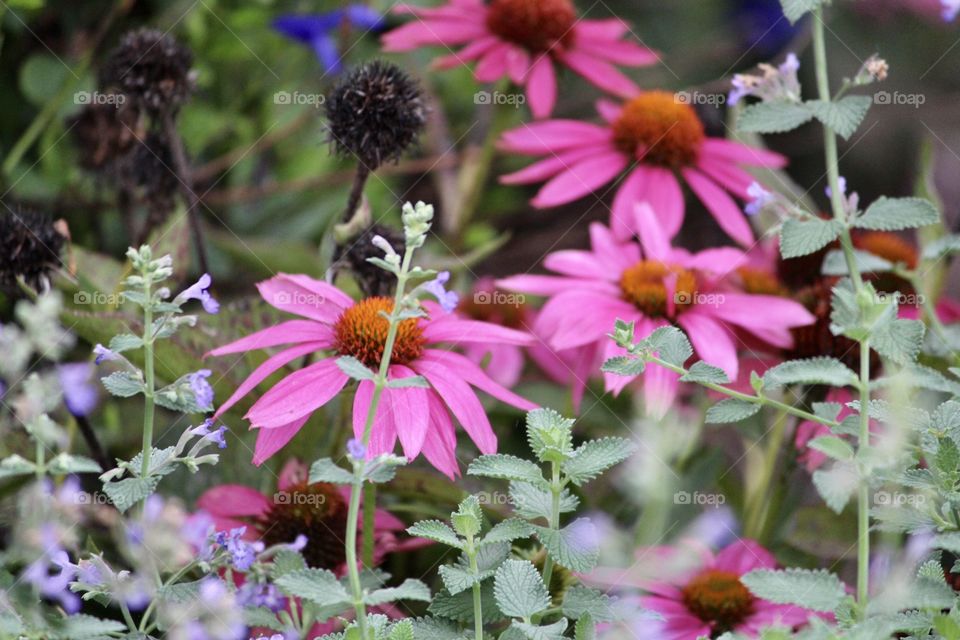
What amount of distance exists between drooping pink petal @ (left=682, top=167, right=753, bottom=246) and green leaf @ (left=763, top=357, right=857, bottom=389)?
476mm

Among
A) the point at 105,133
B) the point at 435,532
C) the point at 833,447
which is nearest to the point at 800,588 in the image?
the point at 833,447

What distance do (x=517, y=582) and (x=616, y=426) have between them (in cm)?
55

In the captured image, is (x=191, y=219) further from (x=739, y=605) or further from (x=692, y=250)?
(x=692, y=250)

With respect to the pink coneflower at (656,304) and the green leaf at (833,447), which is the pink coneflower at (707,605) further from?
the green leaf at (833,447)

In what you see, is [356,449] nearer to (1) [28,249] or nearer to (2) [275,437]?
(2) [275,437]

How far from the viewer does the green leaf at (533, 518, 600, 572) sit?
2.14 ft

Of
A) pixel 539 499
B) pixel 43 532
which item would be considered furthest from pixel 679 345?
pixel 43 532

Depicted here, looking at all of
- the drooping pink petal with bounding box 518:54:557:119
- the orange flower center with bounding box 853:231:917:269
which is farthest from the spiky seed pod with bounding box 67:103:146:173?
the orange flower center with bounding box 853:231:917:269

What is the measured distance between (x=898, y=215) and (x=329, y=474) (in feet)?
1.44

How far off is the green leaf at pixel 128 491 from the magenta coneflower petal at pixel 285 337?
19 centimetres

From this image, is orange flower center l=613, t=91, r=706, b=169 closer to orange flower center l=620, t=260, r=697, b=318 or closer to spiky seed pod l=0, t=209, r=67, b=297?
orange flower center l=620, t=260, r=697, b=318

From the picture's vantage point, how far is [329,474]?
596 mm

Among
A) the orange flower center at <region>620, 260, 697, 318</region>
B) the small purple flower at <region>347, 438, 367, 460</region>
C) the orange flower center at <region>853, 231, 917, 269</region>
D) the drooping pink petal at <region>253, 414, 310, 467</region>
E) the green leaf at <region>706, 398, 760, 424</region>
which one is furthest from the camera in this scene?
the orange flower center at <region>853, 231, 917, 269</region>

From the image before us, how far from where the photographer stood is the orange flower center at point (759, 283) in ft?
3.68
